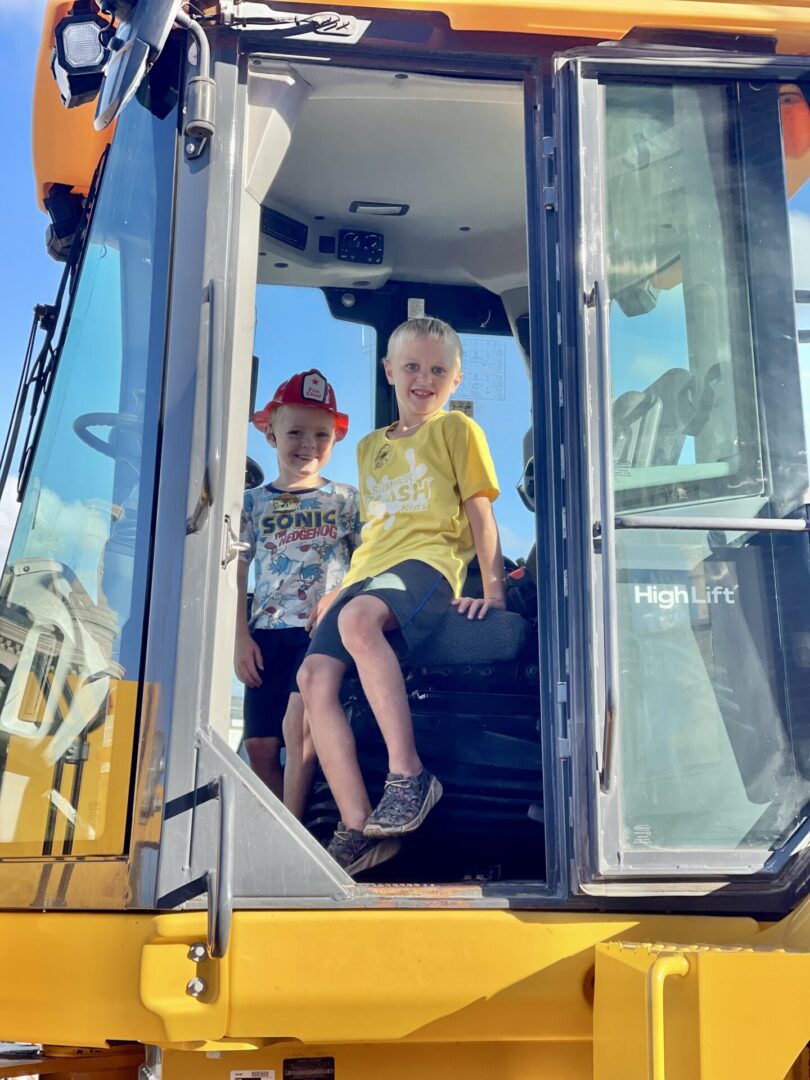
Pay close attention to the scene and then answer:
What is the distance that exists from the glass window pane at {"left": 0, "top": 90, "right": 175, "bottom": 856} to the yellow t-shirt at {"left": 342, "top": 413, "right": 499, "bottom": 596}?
28.3 inches

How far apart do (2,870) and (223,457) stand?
97cm

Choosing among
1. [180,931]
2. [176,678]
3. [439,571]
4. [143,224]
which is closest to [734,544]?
[439,571]

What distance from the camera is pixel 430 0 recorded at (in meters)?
2.34

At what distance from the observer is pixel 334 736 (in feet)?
8.80

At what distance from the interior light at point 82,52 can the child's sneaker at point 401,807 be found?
1522mm

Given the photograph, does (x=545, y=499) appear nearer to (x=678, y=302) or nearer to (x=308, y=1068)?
(x=678, y=302)

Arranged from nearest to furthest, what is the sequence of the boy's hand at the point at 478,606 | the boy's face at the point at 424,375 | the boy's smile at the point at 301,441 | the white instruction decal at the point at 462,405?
the boy's hand at the point at 478,606 < the boy's face at the point at 424,375 < the boy's smile at the point at 301,441 < the white instruction decal at the point at 462,405

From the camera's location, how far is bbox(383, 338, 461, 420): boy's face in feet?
10.2

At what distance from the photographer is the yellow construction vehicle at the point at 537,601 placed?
198cm

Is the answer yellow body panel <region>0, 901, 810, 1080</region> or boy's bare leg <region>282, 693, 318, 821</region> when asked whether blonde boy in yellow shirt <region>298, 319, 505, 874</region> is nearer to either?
boy's bare leg <region>282, 693, 318, 821</region>

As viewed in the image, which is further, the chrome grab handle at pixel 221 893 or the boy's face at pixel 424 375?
the boy's face at pixel 424 375

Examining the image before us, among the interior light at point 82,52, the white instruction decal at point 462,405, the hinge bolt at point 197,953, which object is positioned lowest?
the hinge bolt at point 197,953

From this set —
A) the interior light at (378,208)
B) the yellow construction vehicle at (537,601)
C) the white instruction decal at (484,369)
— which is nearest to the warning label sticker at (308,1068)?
the yellow construction vehicle at (537,601)

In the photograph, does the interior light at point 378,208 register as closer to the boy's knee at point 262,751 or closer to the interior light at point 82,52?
the interior light at point 82,52
